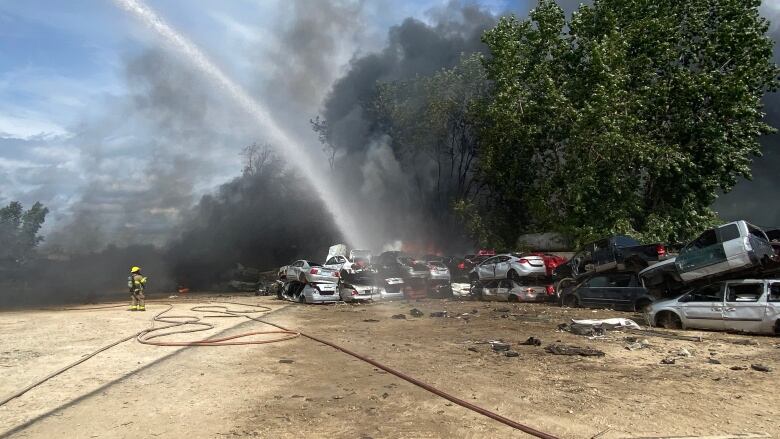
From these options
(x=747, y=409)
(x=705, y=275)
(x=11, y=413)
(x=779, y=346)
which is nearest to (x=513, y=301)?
(x=705, y=275)

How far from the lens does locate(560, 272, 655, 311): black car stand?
1505 cm

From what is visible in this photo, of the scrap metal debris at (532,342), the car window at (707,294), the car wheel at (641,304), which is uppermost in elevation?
the car window at (707,294)

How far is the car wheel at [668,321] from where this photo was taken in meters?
12.3

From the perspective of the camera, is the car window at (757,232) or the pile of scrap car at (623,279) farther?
the car window at (757,232)

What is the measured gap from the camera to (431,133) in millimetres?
36094

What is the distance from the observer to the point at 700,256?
12633mm

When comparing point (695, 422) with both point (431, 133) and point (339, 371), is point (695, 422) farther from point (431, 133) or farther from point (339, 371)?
point (431, 133)

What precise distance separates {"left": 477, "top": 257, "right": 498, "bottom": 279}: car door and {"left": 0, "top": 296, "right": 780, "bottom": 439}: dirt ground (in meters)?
9.68

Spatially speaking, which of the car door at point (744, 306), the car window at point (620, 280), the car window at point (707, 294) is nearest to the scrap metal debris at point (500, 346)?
the car window at point (707, 294)

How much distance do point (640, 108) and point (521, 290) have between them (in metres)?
11.9

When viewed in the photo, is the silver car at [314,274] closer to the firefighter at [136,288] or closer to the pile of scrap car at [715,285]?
the firefighter at [136,288]

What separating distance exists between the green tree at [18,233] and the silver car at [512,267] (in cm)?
4460

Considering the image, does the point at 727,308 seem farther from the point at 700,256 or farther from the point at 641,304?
the point at 641,304

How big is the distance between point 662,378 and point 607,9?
24.8 m
